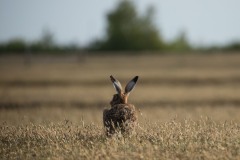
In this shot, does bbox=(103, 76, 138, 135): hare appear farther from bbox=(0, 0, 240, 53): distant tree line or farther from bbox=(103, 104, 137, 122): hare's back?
bbox=(0, 0, 240, 53): distant tree line

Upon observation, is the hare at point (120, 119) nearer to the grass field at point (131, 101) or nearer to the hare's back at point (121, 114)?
the hare's back at point (121, 114)

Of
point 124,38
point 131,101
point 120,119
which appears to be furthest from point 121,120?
point 124,38

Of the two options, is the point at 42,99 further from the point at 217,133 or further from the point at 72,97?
the point at 217,133

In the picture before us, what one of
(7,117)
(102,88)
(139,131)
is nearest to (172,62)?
(102,88)

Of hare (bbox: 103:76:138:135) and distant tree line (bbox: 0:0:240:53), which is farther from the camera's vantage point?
distant tree line (bbox: 0:0:240:53)

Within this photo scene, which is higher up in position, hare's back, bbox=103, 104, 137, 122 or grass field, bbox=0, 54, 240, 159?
hare's back, bbox=103, 104, 137, 122

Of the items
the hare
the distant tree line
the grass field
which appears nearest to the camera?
the grass field

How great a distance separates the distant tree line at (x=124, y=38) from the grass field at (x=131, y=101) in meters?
24.8

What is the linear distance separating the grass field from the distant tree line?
975 inches

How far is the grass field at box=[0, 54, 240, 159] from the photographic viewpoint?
32.2ft

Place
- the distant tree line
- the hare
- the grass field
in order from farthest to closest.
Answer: the distant tree line → the hare → the grass field

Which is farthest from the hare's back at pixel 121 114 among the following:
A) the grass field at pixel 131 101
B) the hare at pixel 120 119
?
the grass field at pixel 131 101

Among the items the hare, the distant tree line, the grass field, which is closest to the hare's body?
the hare

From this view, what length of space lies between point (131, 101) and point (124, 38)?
59.8 meters
